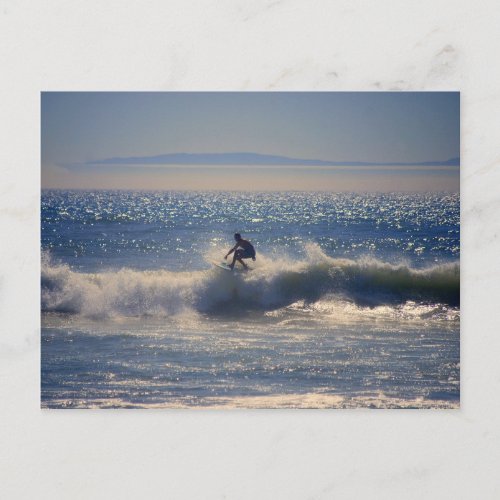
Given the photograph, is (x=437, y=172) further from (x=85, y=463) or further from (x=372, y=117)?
(x=85, y=463)

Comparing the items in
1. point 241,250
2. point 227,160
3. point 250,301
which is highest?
point 227,160

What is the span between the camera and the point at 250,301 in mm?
4133

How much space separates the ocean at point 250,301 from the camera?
4.03 meters

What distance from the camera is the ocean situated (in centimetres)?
403

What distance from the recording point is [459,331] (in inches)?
160

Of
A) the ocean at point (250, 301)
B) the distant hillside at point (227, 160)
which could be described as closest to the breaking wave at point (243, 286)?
the ocean at point (250, 301)

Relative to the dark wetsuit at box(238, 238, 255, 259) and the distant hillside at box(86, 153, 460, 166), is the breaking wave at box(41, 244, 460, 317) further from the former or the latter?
the distant hillside at box(86, 153, 460, 166)

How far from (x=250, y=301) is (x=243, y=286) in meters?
0.08

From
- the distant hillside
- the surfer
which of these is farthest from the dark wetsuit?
the distant hillside

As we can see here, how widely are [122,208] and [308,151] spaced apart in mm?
895

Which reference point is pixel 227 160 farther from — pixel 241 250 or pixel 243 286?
pixel 243 286

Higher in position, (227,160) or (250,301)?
(227,160)

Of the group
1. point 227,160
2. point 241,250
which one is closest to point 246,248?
point 241,250
